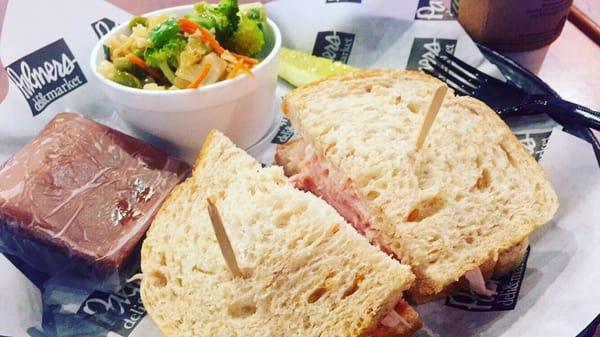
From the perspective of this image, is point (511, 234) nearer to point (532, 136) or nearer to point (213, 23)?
point (532, 136)

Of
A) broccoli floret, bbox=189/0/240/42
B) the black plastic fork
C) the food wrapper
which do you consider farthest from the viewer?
broccoli floret, bbox=189/0/240/42

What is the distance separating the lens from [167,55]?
7.52 feet

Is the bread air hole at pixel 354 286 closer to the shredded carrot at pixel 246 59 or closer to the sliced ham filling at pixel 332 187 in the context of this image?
the sliced ham filling at pixel 332 187

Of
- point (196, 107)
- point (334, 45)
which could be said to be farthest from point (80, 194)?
point (334, 45)

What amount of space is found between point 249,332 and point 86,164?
37.6 inches

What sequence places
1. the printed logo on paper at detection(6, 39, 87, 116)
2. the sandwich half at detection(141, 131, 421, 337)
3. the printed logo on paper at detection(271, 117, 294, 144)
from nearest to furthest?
the sandwich half at detection(141, 131, 421, 337)
the printed logo on paper at detection(6, 39, 87, 116)
the printed logo on paper at detection(271, 117, 294, 144)

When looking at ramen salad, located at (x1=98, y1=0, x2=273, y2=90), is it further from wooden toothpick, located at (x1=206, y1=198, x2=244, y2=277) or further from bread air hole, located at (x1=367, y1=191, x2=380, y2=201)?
wooden toothpick, located at (x1=206, y1=198, x2=244, y2=277)

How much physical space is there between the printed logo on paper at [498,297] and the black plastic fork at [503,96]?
578 mm

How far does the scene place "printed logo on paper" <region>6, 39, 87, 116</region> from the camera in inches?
100.0

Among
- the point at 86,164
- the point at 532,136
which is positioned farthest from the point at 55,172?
the point at 532,136

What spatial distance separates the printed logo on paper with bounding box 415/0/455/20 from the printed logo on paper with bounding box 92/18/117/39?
148cm

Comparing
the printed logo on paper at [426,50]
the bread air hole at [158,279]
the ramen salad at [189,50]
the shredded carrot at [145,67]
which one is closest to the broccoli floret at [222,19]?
the ramen salad at [189,50]

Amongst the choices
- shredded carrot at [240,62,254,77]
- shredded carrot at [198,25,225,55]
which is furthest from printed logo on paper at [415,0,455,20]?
shredded carrot at [198,25,225,55]

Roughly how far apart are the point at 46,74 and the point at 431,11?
1778 millimetres
